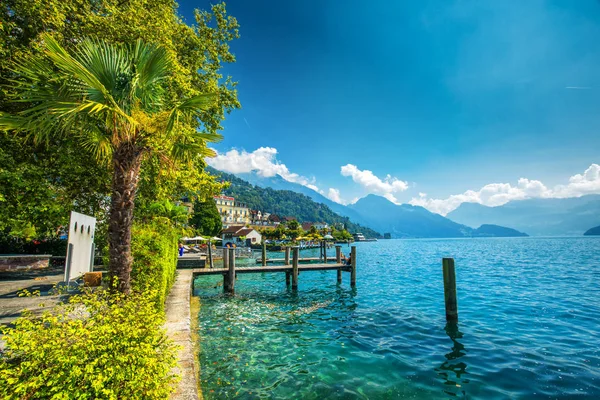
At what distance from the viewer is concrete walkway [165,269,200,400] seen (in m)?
4.79

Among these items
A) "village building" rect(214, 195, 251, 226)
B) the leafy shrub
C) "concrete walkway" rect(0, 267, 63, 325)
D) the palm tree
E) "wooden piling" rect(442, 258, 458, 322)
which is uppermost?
"village building" rect(214, 195, 251, 226)

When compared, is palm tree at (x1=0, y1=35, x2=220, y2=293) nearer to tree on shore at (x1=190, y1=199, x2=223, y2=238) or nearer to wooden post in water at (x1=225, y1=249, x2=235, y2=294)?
wooden post in water at (x1=225, y1=249, x2=235, y2=294)

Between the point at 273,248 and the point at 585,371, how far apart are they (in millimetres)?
68203

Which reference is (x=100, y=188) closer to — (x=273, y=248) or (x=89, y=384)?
(x=89, y=384)

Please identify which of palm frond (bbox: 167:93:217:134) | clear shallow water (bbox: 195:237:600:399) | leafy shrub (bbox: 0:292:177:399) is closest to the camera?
→ leafy shrub (bbox: 0:292:177:399)

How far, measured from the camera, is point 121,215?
6.34 metres

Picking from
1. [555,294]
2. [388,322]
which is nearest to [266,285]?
[388,322]

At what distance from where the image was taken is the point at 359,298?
18.2 metres

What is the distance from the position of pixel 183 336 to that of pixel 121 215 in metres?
3.42

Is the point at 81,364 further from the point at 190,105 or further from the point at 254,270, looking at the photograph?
the point at 254,270

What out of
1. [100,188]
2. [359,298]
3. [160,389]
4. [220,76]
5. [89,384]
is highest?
[220,76]

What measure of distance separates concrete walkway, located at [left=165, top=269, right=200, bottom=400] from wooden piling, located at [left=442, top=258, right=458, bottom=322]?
10977 mm

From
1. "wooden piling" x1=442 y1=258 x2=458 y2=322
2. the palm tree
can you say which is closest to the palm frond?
the palm tree

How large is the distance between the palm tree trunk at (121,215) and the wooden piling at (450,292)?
12918 millimetres
